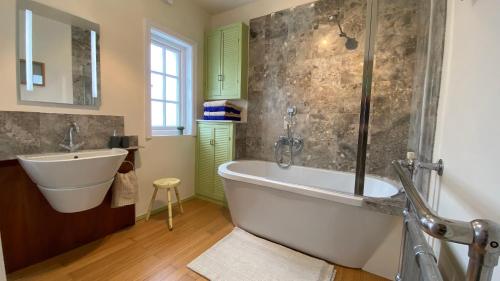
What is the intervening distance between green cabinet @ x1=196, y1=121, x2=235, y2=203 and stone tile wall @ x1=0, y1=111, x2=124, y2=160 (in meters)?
1.09

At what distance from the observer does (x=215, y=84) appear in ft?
9.34

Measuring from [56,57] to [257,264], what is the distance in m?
2.32

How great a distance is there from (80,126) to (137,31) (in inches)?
44.3

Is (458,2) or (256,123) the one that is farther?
(256,123)

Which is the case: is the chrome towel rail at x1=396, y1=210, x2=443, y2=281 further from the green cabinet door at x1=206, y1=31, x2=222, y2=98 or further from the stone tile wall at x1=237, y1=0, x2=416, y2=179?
the green cabinet door at x1=206, y1=31, x2=222, y2=98

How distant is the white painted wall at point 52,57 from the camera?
1543 mm

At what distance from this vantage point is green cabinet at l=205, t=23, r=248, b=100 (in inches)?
104

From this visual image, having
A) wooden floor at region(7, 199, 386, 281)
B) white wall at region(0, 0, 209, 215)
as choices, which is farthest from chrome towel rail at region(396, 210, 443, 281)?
white wall at region(0, 0, 209, 215)

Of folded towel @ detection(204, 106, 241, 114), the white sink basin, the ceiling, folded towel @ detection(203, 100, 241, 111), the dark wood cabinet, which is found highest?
the ceiling

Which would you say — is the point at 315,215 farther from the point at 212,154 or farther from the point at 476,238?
the point at 212,154

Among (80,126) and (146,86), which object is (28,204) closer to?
(80,126)

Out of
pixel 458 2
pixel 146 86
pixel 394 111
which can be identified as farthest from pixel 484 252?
pixel 146 86

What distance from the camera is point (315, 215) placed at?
158 centimetres

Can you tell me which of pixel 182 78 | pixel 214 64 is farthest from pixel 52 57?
pixel 214 64
